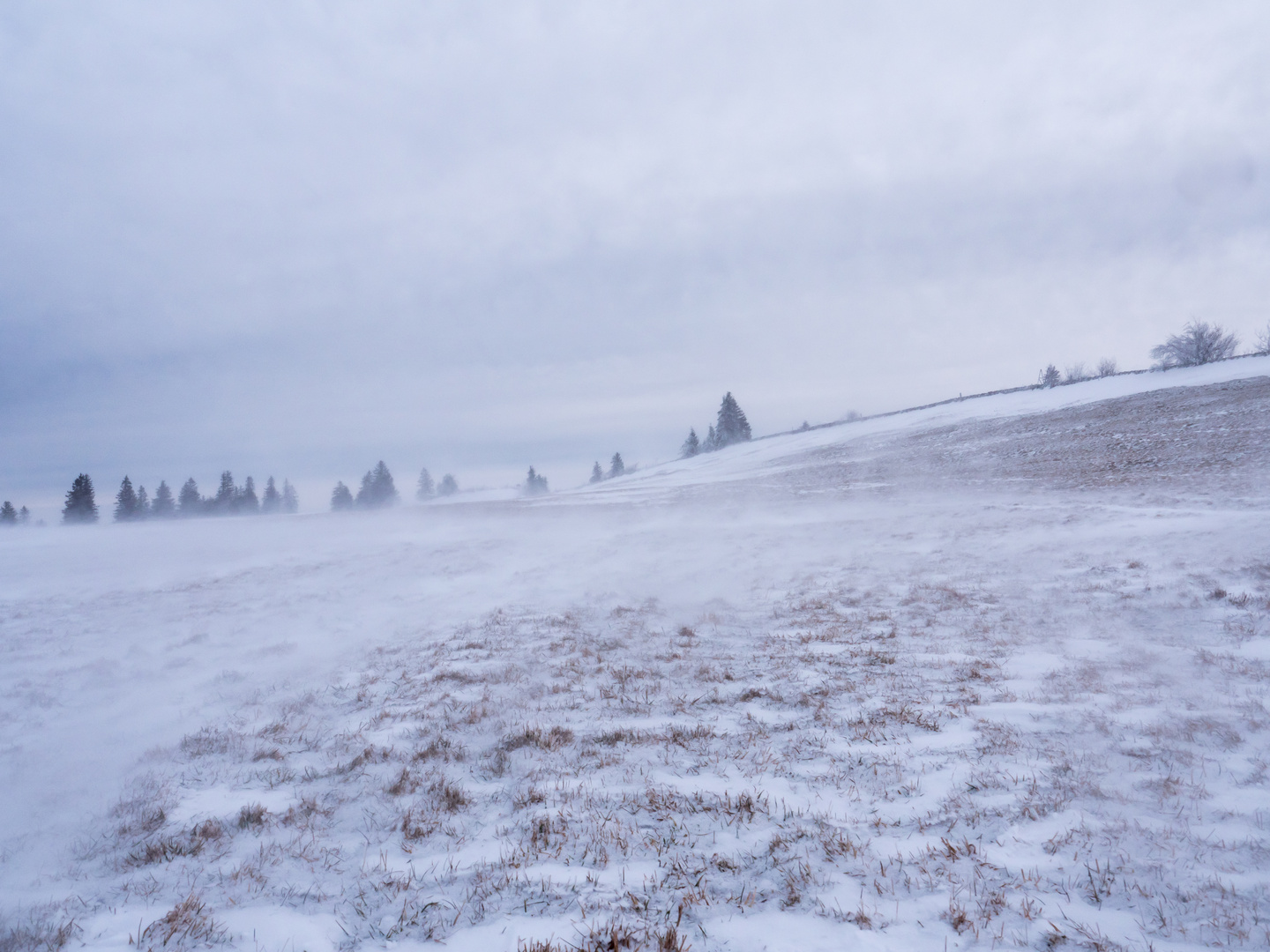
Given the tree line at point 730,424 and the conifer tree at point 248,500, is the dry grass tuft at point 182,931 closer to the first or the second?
the tree line at point 730,424

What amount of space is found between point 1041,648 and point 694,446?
85.4 m

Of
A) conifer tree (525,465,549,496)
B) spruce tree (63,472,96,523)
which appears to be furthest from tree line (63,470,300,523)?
conifer tree (525,465,549,496)

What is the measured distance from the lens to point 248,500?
273 feet

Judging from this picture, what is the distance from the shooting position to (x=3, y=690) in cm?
846

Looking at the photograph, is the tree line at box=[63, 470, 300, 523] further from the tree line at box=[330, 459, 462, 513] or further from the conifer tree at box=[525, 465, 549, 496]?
the conifer tree at box=[525, 465, 549, 496]

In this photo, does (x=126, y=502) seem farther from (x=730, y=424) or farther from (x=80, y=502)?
(x=730, y=424)

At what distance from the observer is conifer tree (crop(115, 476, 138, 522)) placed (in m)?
69.3

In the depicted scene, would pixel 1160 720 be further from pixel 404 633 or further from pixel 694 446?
pixel 694 446

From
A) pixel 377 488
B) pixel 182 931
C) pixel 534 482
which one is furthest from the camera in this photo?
pixel 534 482

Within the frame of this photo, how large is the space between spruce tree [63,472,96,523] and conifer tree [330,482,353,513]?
29.5 meters

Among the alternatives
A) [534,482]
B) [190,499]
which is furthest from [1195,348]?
[190,499]

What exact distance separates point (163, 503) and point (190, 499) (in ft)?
10.2

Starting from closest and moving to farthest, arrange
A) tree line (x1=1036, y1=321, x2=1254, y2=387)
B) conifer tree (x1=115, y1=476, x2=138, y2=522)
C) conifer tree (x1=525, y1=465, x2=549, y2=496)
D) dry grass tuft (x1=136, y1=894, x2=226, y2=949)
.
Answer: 1. dry grass tuft (x1=136, y1=894, x2=226, y2=949)
2. tree line (x1=1036, y1=321, x2=1254, y2=387)
3. conifer tree (x1=115, y1=476, x2=138, y2=522)
4. conifer tree (x1=525, y1=465, x2=549, y2=496)

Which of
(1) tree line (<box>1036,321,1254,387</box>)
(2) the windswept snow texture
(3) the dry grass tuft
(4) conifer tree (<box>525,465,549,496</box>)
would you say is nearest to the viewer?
(3) the dry grass tuft
